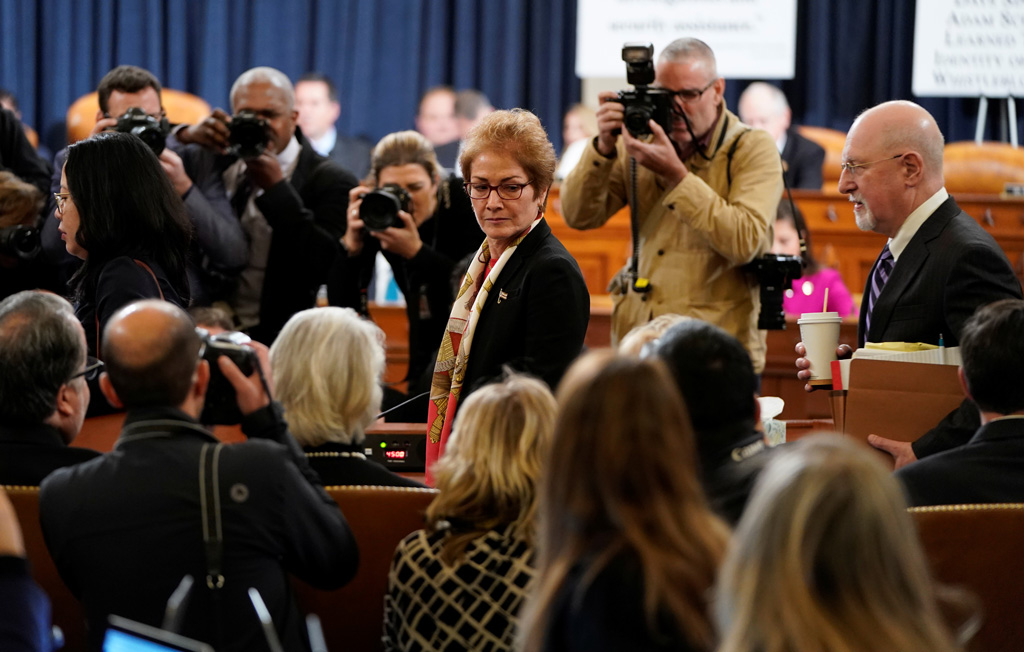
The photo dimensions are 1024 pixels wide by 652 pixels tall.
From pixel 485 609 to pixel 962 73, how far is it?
23.0ft

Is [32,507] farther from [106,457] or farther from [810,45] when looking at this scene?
[810,45]

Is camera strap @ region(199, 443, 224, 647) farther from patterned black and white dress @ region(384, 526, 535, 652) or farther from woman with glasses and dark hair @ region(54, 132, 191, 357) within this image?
woman with glasses and dark hair @ region(54, 132, 191, 357)

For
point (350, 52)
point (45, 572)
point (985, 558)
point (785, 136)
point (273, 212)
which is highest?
point (350, 52)

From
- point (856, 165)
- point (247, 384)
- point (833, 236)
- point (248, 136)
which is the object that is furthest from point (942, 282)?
point (833, 236)

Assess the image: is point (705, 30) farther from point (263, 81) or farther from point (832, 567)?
point (832, 567)

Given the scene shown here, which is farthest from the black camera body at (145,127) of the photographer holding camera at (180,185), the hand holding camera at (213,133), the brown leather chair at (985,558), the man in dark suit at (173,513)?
the brown leather chair at (985,558)

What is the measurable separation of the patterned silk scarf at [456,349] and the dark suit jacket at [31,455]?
0.66 metres

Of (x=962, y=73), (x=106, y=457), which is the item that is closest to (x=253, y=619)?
(x=106, y=457)

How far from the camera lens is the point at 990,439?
6.37 feet

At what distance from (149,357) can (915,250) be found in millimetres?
1610

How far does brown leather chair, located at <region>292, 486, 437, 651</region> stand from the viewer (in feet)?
6.37

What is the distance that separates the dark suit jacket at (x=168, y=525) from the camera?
1.63 metres

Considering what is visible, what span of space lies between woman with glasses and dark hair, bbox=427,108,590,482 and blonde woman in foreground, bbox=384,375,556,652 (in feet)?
1.53

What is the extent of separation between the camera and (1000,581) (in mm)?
1888
